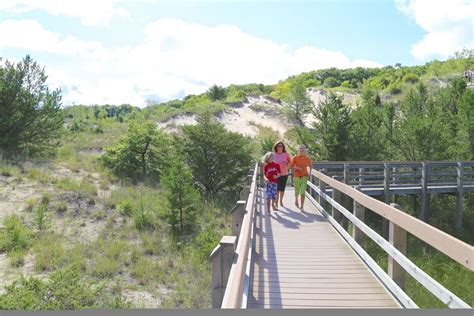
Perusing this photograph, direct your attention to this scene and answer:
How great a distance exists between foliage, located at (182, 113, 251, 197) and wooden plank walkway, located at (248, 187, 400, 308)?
1483 centimetres

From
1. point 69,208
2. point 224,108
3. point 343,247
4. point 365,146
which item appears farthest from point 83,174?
point 224,108

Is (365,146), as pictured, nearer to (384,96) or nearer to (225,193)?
(225,193)

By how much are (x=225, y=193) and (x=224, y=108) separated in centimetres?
3255

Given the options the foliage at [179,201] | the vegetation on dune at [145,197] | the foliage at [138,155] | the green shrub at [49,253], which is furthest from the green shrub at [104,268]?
Answer: the foliage at [138,155]

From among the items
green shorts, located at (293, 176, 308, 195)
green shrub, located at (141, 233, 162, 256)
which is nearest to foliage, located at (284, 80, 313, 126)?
green shrub, located at (141, 233, 162, 256)

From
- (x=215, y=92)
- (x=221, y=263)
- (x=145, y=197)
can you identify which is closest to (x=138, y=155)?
(x=145, y=197)

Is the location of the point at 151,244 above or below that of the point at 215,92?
below

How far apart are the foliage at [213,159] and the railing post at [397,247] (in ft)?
59.6

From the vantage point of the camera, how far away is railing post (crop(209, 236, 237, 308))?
12.8 ft

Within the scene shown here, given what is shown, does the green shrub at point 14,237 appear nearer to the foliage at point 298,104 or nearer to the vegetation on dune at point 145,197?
the vegetation on dune at point 145,197

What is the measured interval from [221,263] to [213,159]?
1866cm

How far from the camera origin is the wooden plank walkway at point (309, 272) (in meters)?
4.22

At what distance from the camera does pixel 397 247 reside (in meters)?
3.98

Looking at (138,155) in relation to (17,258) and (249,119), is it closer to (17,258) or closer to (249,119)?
(17,258)
